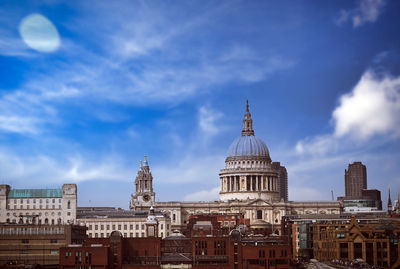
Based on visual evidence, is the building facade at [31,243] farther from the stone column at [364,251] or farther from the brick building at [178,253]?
the stone column at [364,251]

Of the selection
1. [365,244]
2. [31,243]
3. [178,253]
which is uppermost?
[31,243]

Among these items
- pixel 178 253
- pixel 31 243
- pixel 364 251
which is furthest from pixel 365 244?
pixel 31 243

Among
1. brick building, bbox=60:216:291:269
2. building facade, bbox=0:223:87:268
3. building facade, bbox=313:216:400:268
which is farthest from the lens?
building facade, bbox=313:216:400:268

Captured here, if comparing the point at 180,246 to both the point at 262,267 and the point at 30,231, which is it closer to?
the point at 262,267

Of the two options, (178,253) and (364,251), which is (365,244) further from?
(178,253)

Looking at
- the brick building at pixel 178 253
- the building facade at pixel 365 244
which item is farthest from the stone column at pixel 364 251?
the brick building at pixel 178 253

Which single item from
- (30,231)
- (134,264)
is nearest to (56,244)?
(30,231)

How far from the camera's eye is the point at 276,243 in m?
159

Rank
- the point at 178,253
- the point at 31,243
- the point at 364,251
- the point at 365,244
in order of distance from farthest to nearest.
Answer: the point at 365,244 → the point at 364,251 → the point at 31,243 → the point at 178,253

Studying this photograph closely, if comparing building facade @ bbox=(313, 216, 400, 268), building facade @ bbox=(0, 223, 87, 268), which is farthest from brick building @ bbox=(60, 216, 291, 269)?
building facade @ bbox=(313, 216, 400, 268)

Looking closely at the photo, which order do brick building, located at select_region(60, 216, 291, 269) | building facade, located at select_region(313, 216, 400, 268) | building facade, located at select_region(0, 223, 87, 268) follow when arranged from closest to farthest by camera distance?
1. brick building, located at select_region(60, 216, 291, 269)
2. building facade, located at select_region(0, 223, 87, 268)
3. building facade, located at select_region(313, 216, 400, 268)

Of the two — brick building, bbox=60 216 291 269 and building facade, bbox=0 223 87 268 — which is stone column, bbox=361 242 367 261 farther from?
building facade, bbox=0 223 87 268

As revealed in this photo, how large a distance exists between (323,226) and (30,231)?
61.9 metres

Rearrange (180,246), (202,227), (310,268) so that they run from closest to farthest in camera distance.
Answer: (310,268), (180,246), (202,227)
